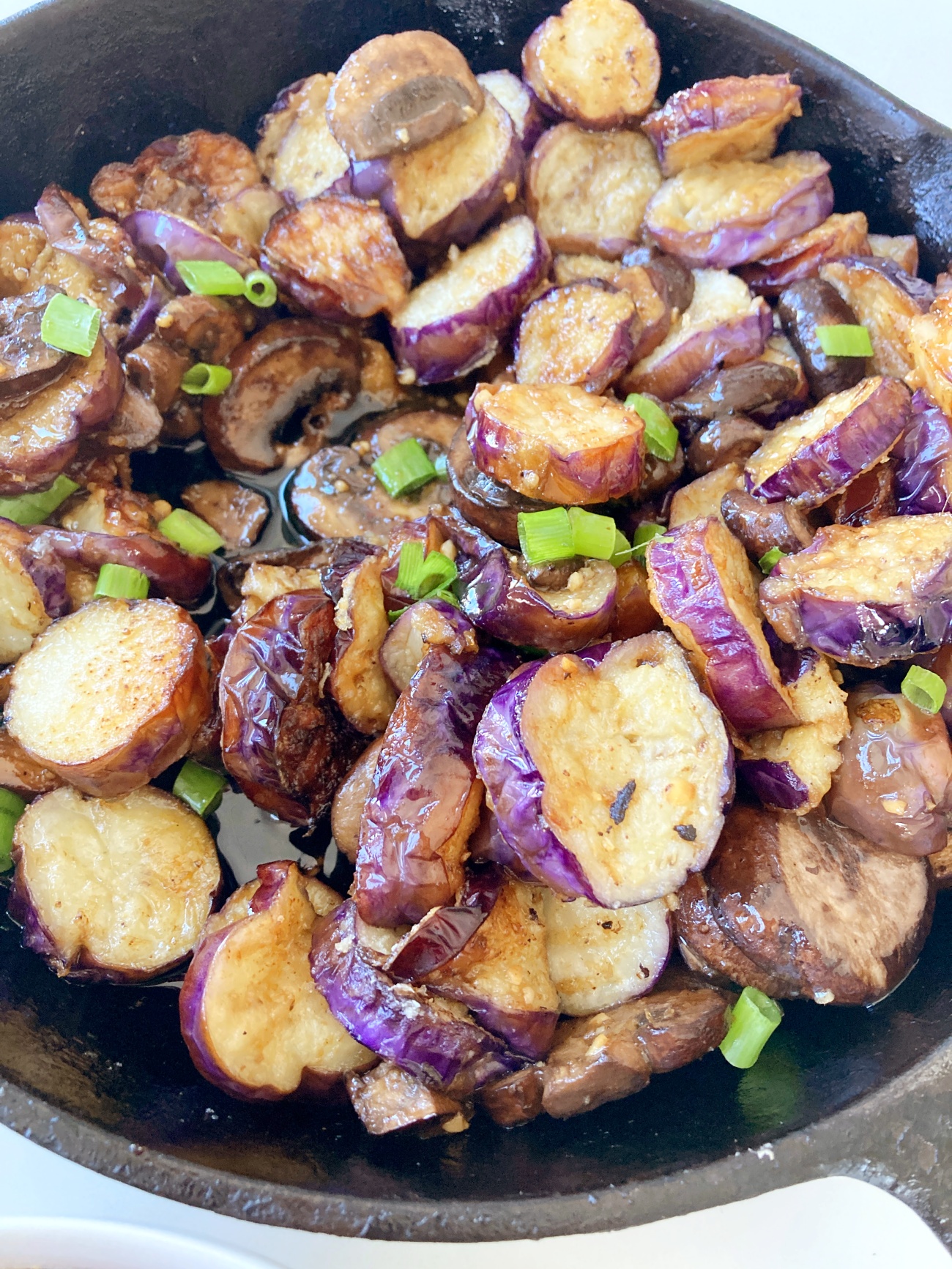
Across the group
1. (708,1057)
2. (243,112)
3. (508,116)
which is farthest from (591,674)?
(243,112)

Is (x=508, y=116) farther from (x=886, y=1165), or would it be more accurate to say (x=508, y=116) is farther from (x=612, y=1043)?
(x=886, y=1165)

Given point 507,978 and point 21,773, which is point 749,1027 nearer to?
point 507,978

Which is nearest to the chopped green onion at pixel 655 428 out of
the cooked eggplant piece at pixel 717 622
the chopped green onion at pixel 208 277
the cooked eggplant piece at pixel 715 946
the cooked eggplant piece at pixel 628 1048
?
the cooked eggplant piece at pixel 717 622

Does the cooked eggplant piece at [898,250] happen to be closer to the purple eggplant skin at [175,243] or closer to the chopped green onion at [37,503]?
the purple eggplant skin at [175,243]

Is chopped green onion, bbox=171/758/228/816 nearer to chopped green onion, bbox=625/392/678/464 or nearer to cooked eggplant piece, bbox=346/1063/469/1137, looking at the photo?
cooked eggplant piece, bbox=346/1063/469/1137

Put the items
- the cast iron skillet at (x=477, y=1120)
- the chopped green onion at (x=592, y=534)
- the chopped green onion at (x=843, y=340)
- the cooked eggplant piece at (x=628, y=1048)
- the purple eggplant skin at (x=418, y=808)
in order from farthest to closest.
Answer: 1. the chopped green onion at (x=843, y=340)
2. the chopped green onion at (x=592, y=534)
3. the cooked eggplant piece at (x=628, y=1048)
4. the purple eggplant skin at (x=418, y=808)
5. the cast iron skillet at (x=477, y=1120)

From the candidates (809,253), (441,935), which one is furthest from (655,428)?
(441,935)
